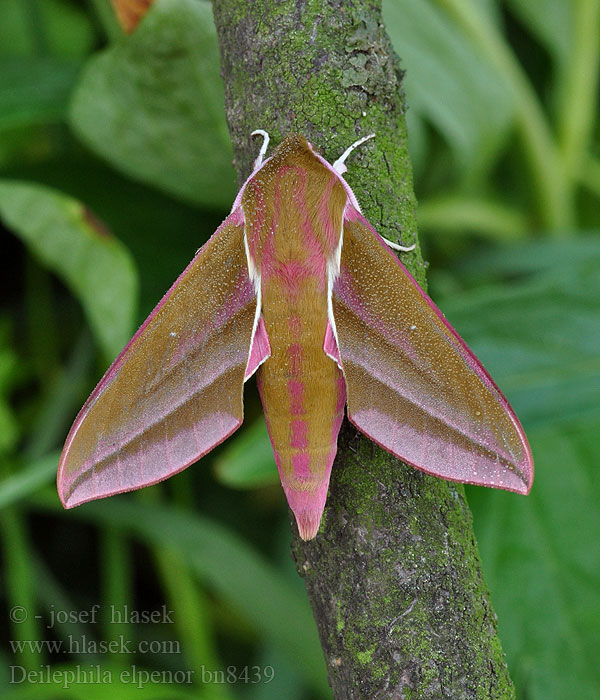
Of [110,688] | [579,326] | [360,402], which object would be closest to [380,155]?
[360,402]

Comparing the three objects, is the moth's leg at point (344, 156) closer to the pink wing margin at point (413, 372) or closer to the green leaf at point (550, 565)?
the pink wing margin at point (413, 372)

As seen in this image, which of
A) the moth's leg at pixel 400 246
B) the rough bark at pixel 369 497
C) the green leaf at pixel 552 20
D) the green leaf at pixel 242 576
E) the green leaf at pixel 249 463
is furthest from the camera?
the green leaf at pixel 552 20

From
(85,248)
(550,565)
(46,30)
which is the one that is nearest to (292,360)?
(85,248)

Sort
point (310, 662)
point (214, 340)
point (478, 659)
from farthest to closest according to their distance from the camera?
point (310, 662) < point (214, 340) < point (478, 659)

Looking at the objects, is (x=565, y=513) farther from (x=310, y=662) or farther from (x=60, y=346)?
(x=60, y=346)

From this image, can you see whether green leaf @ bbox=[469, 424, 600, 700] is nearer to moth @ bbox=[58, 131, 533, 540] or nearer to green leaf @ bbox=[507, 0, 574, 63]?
moth @ bbox=[58, 131, 533, 540]

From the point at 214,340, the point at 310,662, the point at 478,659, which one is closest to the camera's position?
the point at 478,659

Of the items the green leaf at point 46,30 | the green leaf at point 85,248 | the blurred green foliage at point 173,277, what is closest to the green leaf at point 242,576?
the blurred green foliage at point 173,277
